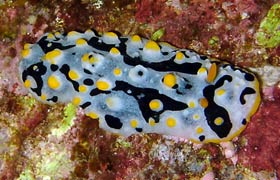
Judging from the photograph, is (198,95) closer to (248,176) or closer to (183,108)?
(183,108)

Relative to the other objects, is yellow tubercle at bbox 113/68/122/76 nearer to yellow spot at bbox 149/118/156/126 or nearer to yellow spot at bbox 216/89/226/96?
yellow spot at bbox 149/118/156/126

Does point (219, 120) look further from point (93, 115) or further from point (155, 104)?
point (93, 115)

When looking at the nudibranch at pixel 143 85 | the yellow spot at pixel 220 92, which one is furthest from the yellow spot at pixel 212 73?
the yellow spot at pixel 220 92

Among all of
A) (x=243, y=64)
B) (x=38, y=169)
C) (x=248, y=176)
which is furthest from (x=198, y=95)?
(x=38, y=169)

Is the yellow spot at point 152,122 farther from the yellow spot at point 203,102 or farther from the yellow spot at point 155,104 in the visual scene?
the yellow spot at point 203,102

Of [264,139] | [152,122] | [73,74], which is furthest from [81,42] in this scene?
[264,139]
